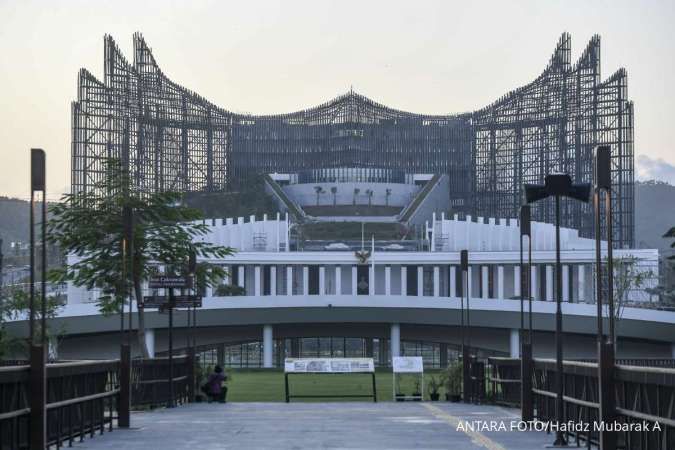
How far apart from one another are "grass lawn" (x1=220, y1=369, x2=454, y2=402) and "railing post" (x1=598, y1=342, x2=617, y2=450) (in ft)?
110

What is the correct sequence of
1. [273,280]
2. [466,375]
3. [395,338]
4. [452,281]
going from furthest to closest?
[273,280], [452,281], [395,338], [466,375]

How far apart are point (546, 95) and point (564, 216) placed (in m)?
14.4

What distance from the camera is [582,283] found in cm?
12681

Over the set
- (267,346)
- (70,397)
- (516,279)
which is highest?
(516,279)

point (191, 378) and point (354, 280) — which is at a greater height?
point (354, 280)

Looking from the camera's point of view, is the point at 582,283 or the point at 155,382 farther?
the point at 582,283

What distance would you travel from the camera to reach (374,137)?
19788 centimetres

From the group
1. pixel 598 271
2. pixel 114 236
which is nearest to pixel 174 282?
pixel 114 236

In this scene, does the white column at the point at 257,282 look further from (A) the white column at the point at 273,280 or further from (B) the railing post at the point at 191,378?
(B) the railing post at the point at 191,378

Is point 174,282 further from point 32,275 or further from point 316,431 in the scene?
point 32,275

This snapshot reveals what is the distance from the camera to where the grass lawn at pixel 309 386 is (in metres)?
58.0

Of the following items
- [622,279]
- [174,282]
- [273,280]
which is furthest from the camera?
[273,280]

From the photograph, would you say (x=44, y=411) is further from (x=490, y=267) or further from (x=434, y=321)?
(x=490, y=267)

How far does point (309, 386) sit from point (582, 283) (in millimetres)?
66140
